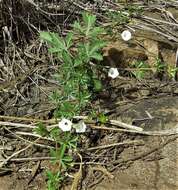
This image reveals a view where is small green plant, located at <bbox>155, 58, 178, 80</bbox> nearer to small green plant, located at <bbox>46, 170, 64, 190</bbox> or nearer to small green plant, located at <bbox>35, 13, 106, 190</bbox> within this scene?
small green plant, located at <bbox>35, 13, 106, 190</bbox>

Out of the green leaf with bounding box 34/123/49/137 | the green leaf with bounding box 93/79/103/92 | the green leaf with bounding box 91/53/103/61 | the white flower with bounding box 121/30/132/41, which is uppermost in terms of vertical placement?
the white flower with bounding box 121/30/132/41

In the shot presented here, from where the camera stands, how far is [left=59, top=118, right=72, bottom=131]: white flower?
250 centimetres

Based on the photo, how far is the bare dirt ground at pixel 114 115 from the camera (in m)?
2.50

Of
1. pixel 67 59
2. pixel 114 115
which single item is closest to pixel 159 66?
pixel 114 115

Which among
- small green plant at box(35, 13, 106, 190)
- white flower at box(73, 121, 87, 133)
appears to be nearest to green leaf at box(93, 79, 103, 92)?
small green plant at box(35, 13, 106, 190)

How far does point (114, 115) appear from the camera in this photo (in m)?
2.78

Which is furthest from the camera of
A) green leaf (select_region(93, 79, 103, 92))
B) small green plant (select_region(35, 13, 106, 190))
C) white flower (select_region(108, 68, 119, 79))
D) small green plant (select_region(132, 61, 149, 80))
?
small green plant (select_region(132, 61, 149, 80))

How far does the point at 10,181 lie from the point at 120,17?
4.95 ft

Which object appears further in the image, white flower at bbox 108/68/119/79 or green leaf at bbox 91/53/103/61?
white flower at bbox 108/68/119/79

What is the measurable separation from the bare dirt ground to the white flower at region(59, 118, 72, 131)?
0.18 m

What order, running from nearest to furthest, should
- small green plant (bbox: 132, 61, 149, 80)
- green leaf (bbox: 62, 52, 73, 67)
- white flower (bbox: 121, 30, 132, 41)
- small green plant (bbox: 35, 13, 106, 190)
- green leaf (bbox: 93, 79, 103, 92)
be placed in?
1. small green plant (bbox: 35, 13, 106, 190)
2. green leaf (bbox: 62, 52, 73, 67)
3. green leaf (bbox: 93, 79, 103, 92)
4. small green plant (bbox: 132, 61, 149, 80)
5. white flower (bbox: 121, 30, 132, 41)

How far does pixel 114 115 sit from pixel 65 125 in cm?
38

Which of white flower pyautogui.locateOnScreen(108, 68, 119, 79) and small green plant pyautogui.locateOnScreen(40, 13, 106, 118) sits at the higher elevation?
white flower pyautogui.locateOnScreen(108, 68, 119, 79)

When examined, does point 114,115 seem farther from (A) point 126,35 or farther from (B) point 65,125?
(A) point 126,35
